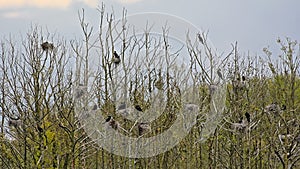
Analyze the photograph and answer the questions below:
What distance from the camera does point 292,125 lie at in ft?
18.7

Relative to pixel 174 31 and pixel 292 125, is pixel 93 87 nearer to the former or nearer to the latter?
pixel 174 31

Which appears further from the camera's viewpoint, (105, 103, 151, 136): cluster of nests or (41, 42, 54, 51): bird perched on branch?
(41, 42, 54, 51): bird perched on branch

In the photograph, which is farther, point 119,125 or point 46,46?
point 46,46

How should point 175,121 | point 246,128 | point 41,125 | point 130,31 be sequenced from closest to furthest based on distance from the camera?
point 246,128
point 41,125
point 130,31
point 175,121

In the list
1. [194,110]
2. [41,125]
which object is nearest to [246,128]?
[194,110]

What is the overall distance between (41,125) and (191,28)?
1.95m

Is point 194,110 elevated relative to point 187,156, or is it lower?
elevated

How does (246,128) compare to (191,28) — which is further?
(191,28)

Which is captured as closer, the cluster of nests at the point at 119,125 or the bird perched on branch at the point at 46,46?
the cluster of nests at the point at 119,125

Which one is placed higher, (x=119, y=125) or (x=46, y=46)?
(x=46, y=46)

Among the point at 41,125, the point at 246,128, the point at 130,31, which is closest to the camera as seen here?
the point at 246,128

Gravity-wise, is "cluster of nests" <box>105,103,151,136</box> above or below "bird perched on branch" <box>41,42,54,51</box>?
below

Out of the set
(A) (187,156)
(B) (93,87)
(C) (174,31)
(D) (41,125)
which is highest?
(C) (174,31)

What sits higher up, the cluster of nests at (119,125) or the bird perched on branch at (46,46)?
the bird perched on branch at (46,46)
